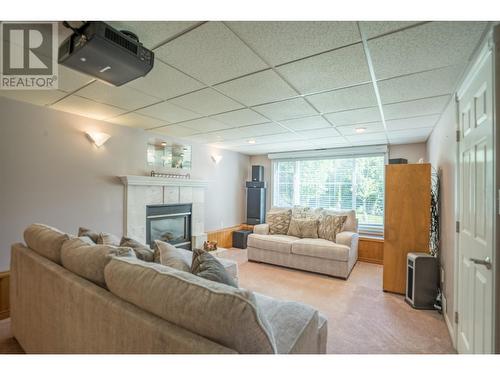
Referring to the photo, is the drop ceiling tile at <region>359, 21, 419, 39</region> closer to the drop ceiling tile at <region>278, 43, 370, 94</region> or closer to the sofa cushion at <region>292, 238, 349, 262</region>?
the drop ceiling tile at <region>278, 43, 370, 94</region>

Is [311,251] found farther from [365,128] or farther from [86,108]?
[86,108]

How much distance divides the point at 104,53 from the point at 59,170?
83.6 inches

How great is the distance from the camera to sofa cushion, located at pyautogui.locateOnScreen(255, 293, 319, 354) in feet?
4.07

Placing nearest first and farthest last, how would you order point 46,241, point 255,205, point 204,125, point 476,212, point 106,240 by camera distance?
point 476,212 < point 46,241 < point 106,240 < point 204,125 < point 255,205

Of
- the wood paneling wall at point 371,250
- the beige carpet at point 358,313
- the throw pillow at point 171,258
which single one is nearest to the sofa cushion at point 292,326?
the throw pillow at point 171,258

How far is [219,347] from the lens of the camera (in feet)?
2.67

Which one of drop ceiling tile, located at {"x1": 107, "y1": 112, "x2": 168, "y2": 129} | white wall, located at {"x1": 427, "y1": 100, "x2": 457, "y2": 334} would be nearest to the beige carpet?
white wall, located at {"x1": 427, "y1": 100, "x2": 457, "y2": 334}

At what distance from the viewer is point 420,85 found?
2.02m

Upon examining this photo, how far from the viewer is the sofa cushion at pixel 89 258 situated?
4.28 feet

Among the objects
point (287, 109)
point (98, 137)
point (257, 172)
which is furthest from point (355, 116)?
point (98, 137)

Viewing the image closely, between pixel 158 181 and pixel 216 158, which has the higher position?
pixel 216 158

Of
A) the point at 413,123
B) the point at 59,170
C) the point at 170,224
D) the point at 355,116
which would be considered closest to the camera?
the point at 59,170

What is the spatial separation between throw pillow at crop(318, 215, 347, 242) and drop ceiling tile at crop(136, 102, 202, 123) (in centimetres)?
278
